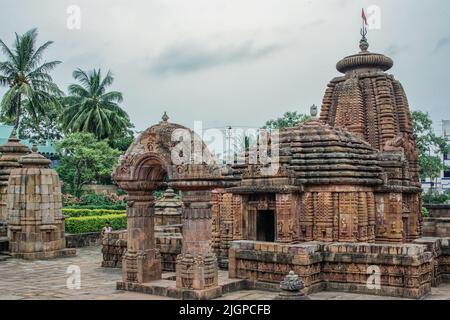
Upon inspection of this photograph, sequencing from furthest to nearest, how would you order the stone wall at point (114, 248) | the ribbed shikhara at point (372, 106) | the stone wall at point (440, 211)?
the stone wall at point (440, 211) → the ribbed shikhara at point (372, 106) → the stone wall at point (114, 248)

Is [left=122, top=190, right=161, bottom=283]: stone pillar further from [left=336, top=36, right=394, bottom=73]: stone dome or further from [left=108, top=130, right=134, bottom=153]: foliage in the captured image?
[left=108, top=130, right=134, bottom=153]: foliage

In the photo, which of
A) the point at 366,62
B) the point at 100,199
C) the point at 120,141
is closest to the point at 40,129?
the point at 120,141

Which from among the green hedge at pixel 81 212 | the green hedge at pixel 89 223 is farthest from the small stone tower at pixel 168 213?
the green hedge at pixel 81 212

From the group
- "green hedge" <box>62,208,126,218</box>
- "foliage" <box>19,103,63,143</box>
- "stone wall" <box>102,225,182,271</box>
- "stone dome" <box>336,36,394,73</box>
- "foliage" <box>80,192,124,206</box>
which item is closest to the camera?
"stone wall" <box>102,225,182,271</box>

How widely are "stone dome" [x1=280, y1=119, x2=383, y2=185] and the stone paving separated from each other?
3.02m

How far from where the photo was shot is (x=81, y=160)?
1451 inches

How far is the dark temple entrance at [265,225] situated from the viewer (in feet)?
47.3

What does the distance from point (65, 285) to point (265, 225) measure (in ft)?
17.7

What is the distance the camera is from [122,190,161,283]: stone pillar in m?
11.8

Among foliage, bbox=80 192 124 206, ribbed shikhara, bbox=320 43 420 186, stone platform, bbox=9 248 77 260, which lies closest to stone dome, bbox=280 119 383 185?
ribbed shikhara, bbox=320 43 420 186

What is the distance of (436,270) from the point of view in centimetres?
1320

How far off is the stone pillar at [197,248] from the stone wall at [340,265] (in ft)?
5.09

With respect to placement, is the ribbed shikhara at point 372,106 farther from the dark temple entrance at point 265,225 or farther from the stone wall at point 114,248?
the stone wall at point 114,248
